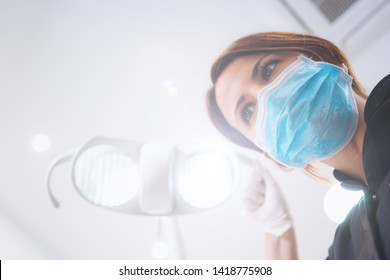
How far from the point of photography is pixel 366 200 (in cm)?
120

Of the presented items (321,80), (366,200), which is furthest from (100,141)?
(366,200)

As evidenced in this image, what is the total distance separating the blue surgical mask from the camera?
1.23 m

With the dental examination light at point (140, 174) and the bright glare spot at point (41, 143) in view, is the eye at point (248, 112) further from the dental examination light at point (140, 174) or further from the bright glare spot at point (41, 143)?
the bright glare spot at point (41, 143)

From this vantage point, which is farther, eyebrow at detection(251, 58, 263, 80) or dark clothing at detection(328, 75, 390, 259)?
eyebrow at detection(251, 58, 263, 80)

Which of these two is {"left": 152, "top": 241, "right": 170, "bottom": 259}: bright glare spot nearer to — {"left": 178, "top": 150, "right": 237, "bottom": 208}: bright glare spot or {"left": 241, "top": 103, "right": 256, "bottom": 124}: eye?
{"left": 178, "top": 150, "right": 237, "bottom": 208}: bright glare spot

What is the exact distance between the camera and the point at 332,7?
4.45 feet

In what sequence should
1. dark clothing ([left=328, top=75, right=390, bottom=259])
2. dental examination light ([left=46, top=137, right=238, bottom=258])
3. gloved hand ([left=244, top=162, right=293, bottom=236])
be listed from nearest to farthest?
dark clothing ([left=328, top=75, right=390, bottom=259]), dental examination light ([left=46, top=137, right=238, bottom=258]), gloved hand ([left=244, top=162, right=293, bottom=236])

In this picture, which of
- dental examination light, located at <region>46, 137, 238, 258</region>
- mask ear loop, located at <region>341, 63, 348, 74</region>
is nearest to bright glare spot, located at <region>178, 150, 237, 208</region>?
dental examination light, located at <region>46, 137, 238, 258</region>

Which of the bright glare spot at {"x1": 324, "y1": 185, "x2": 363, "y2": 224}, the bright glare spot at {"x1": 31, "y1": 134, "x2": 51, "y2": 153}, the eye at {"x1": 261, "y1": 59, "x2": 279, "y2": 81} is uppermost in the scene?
the bright glare spot at {"x1": 31, "y1": 134, "x2": 51, "y2": 153}

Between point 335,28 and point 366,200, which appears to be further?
point 335,28

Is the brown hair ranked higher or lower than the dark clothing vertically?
higher

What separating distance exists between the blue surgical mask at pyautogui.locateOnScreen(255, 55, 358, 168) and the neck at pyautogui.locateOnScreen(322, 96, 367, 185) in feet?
0.06

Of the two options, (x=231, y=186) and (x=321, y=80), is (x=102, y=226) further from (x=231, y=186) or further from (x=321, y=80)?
(x=321, y=80)
